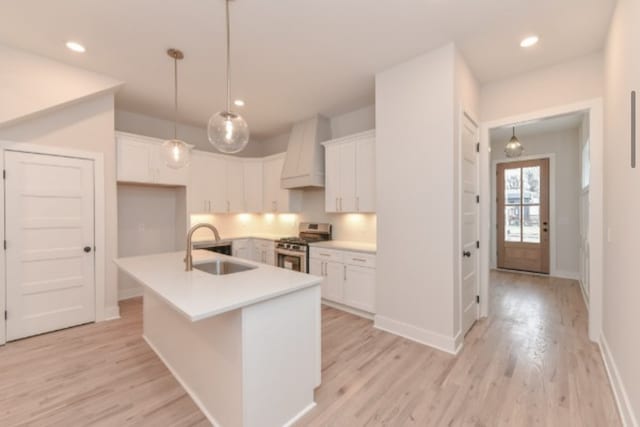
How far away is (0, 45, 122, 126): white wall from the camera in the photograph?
270cm

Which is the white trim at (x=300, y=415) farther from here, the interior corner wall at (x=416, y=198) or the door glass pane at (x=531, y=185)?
the door glass pane at (x=531, y=185)

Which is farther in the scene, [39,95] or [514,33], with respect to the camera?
[39,95]

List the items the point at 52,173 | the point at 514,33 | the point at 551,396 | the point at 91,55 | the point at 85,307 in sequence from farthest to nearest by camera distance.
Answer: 1. the point at 85,307
2. the point at 52,173
3. the point at 91,55
4. the point at 514,33
5. the point at 551,396

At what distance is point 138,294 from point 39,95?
9.90ft

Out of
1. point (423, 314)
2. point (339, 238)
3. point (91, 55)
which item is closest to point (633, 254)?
point (423, 314)

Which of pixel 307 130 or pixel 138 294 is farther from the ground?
pixel 307 130

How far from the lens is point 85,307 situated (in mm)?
3352

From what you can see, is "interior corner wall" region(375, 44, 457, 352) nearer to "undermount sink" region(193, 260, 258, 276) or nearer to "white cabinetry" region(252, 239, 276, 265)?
"undermount sink" region(193, 260, 258, 276)

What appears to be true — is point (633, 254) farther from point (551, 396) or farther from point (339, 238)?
point (339, 238)

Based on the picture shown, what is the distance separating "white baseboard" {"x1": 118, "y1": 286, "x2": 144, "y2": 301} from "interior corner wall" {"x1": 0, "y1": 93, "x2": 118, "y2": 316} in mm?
829

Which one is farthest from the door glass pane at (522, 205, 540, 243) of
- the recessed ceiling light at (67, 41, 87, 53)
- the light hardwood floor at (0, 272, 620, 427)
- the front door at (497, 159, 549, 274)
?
the recessed ceiling light at (67, 41, 87, 53)

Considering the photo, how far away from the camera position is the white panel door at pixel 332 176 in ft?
13.7

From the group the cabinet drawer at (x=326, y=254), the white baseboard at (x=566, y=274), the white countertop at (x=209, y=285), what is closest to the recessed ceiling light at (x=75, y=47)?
the white countertop at (x=209, y=285)

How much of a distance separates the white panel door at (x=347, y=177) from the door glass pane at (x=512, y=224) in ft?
13.8
